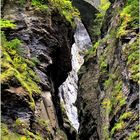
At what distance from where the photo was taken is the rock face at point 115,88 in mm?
14156

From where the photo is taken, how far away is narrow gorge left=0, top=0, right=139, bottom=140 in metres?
13.0

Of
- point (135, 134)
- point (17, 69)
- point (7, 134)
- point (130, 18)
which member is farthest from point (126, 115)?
point (130, 18)

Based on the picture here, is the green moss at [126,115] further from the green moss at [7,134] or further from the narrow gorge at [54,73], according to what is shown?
the green moss at [7,134]

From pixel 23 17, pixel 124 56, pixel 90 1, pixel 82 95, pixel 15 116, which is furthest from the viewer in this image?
pixel 90 1

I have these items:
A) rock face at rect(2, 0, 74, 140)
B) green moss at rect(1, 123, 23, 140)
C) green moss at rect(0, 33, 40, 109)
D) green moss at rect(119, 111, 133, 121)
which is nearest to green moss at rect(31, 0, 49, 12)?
rock face at rect(2, 0, 74, 140)

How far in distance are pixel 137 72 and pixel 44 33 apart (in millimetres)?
6062

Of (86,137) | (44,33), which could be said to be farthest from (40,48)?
(86,137)

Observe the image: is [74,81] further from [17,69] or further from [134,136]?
[134,136]

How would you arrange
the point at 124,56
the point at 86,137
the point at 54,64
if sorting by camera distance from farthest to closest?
1. the point at 86,137
2. the point at 54,64
3. the point at 124,56

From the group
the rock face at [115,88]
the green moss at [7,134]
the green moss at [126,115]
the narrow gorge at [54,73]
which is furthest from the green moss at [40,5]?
the green moss at [7,134]

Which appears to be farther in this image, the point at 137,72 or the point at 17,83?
the point at 137,72

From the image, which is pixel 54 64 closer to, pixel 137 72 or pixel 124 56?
pixel 124 56

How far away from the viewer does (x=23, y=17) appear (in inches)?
709

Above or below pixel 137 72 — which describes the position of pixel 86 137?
below
